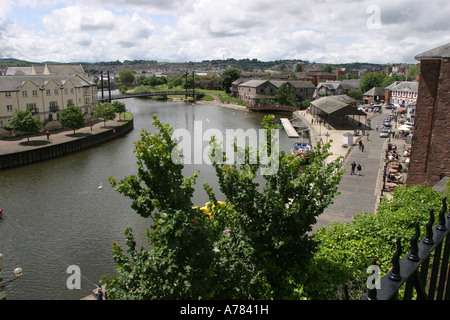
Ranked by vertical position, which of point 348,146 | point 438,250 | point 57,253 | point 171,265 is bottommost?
point 57,253

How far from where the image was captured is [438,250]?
2.19m

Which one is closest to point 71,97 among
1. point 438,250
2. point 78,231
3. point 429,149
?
point 78,231

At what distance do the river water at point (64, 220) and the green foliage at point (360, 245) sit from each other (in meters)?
10.5

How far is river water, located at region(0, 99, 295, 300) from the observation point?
1648 centimetres

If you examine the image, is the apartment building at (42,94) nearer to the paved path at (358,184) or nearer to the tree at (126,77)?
the paved path at (358,184)

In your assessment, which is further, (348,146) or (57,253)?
(348,146)

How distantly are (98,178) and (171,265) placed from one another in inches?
992

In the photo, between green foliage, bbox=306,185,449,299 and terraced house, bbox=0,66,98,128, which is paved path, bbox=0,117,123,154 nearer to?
terraced house, bbox=0,66,98,128

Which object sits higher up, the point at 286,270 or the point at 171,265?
the point at 171,265

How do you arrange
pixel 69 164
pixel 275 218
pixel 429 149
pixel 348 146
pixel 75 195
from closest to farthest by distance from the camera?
1. pixel 275 218
2. pixel 429 149
3. pixel 75 195
4. pixel 69 164
5. pixel 348 146

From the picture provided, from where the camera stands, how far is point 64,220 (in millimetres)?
22078

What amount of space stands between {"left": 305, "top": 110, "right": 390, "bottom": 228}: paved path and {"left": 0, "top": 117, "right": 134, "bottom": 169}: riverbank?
26971 mm

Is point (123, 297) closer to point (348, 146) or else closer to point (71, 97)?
point (348, 146)

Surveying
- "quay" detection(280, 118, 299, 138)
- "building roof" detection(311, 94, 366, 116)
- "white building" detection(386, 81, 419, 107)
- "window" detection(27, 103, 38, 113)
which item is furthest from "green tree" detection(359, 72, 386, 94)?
"window" detection(27, 103, 38, 113)
